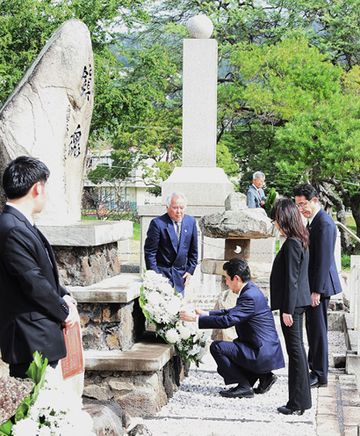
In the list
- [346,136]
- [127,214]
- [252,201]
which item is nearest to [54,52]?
[252,201]

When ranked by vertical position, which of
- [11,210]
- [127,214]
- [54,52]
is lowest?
[127,214]

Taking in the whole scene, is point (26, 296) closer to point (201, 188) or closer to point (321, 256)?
point (321, 256)

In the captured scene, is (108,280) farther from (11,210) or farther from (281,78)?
(281,78)

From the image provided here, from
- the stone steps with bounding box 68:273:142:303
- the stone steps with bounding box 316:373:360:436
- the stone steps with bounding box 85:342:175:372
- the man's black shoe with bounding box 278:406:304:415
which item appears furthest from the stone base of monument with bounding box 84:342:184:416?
the stone steps with bounding box 316:373:360:436

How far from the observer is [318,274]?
7449 millimetres

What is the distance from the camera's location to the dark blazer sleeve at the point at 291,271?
651cm

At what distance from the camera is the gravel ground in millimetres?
5930

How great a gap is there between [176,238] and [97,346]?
5.64 ft

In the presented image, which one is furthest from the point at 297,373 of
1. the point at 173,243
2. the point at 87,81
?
the point at 87,81

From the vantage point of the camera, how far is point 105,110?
25.6 metres

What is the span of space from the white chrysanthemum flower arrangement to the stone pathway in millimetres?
439

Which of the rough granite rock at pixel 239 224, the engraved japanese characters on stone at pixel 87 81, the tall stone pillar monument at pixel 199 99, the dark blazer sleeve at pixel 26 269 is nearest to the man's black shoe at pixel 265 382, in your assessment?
the engraved japanese characters on stone at pixel 87 81

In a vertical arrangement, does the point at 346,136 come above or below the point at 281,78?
below

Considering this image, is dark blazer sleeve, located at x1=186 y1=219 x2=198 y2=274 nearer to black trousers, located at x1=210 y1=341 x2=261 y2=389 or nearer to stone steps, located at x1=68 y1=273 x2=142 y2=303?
black trousers, located at x1=210 y1=341 x2=261 y2=389
